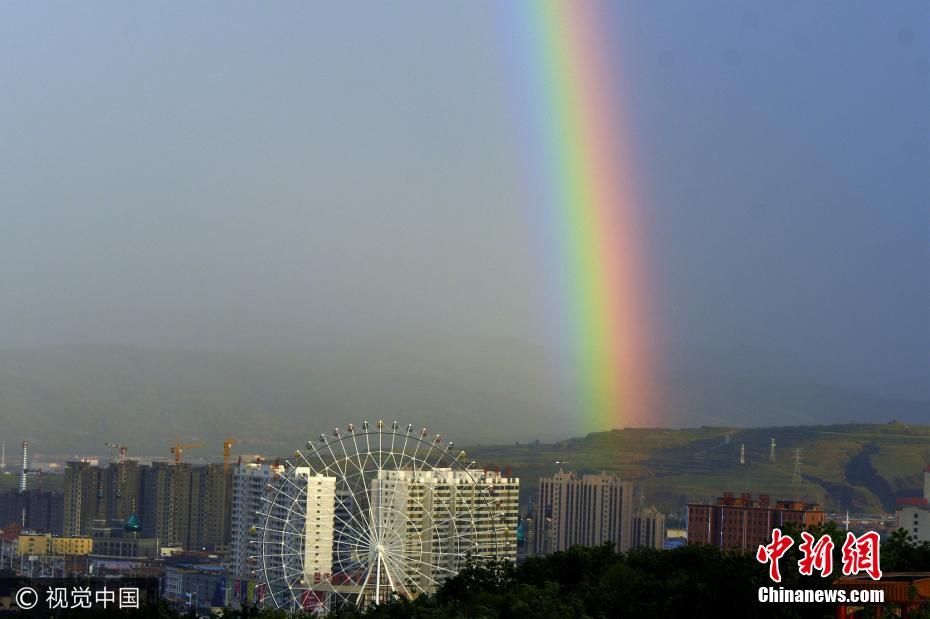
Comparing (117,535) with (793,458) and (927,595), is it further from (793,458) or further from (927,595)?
(927,595)

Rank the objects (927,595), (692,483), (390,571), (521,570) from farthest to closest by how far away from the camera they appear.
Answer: (692,483) < (390,571) < (521,570) < (927,595)

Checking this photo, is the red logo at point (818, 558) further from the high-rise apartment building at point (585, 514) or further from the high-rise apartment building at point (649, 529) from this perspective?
the high-rise apartment building at point (585, 514)

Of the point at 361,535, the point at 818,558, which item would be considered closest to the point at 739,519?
the point at 361,535

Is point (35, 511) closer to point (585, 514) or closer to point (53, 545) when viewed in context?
point (53, 545)

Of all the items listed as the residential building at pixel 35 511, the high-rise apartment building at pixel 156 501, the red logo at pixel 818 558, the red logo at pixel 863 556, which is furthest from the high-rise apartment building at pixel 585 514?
the red logo at pixel 863 556

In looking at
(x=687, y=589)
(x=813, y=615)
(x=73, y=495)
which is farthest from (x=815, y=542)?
(x=73, y=495)

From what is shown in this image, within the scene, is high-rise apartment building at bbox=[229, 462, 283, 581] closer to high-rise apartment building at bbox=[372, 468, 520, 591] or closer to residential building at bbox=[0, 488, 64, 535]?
high-rise apartment building at bbox=[372, 468, 520, 591]
